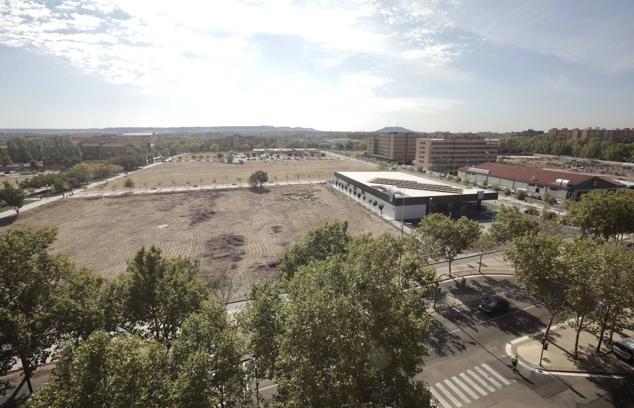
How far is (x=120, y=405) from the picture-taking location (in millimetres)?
11961

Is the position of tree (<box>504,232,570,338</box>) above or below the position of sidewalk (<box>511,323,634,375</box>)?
above

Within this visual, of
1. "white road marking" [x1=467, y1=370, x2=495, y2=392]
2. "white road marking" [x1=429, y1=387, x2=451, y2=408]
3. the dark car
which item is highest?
the dark car

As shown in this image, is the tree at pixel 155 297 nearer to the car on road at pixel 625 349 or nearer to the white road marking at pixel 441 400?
the white road marking at pixel 441 400

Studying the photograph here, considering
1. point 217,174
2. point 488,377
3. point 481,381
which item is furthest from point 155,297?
point 217,174

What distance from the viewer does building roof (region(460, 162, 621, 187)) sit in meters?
81.2

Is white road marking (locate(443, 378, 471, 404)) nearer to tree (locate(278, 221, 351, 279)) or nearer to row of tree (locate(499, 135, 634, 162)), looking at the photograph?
tree (locate(278, 221, 351, 279))

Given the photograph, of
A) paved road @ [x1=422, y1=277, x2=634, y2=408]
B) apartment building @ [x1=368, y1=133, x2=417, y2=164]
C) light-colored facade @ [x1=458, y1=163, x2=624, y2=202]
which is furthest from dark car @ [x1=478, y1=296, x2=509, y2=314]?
apartment building @ [x1=368, y1=133, x2=417, y2=164]

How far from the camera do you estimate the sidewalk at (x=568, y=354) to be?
24.7 metres

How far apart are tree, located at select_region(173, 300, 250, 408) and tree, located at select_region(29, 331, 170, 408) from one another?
2.87ft

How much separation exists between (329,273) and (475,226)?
26.3m

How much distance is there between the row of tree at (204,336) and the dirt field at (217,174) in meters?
95.2

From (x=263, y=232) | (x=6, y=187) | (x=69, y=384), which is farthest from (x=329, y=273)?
(x=6, y=187)

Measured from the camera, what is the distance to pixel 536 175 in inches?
3570

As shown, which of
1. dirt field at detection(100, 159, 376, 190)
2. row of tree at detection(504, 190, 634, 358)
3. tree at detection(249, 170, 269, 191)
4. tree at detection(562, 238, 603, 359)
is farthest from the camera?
dirt field at detection(100, 159, 376, 190)
